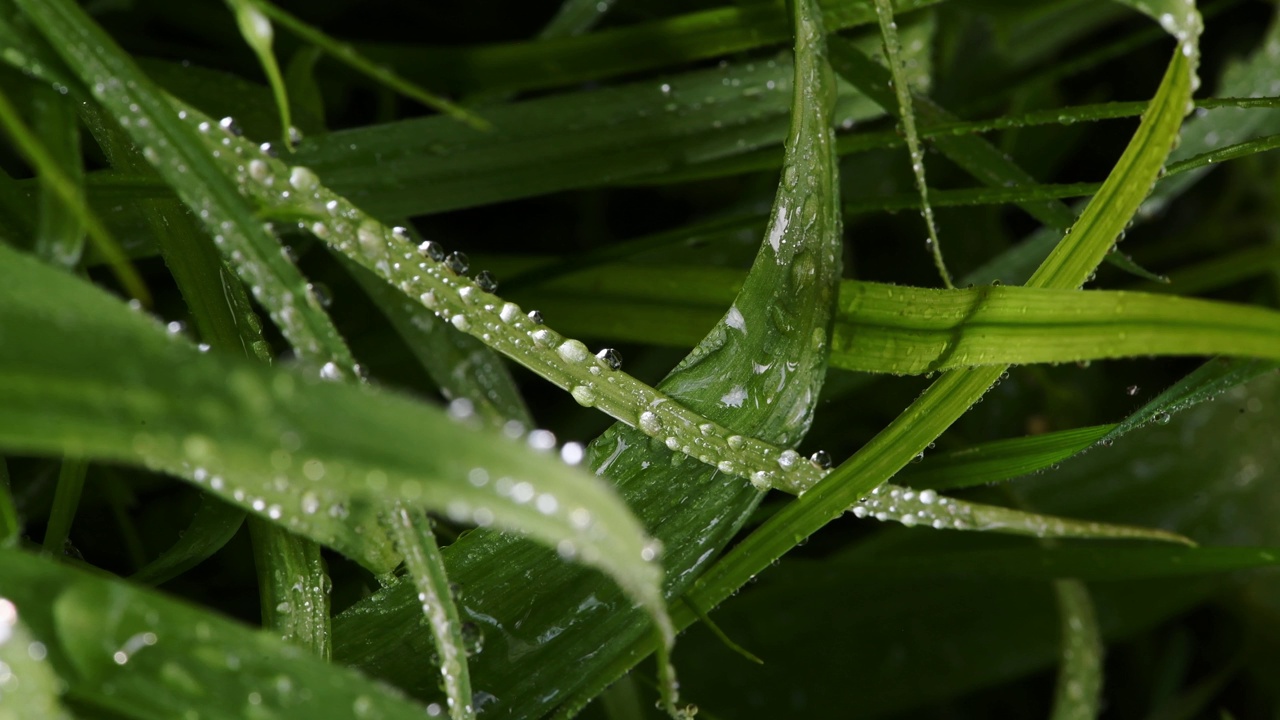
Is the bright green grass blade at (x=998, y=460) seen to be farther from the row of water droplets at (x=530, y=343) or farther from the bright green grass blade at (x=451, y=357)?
the bright green grass blade at (x=451, y=357)

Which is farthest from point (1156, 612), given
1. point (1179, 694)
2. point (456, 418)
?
point (456, 418)

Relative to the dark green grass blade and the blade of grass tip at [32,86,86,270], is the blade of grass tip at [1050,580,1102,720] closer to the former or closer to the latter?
the dark green grass blade

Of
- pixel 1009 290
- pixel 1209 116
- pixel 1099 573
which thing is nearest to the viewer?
pixel 1009 290

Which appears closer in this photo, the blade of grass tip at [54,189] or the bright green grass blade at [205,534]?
the blade of grass tip at [54,189]

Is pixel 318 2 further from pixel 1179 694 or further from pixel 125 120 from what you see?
pixel 1179 694

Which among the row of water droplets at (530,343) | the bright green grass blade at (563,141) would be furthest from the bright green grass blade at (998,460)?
the bright green grass blade at (563,141)

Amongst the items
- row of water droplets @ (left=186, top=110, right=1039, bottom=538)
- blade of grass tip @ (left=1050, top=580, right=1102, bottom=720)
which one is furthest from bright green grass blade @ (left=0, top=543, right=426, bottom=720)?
blade of grass tip @ (left=1050, top=580, right=1102, bottom=720)

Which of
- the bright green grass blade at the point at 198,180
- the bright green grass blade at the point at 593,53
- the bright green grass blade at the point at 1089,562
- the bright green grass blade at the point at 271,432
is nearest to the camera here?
the bright green grass blade at the point at 271,432
